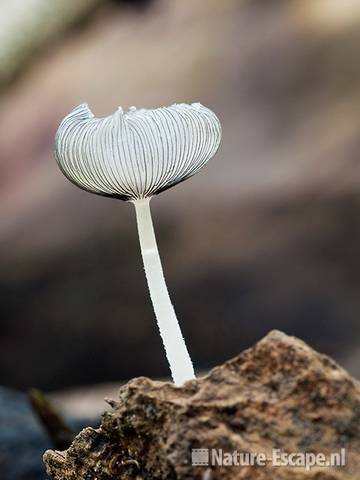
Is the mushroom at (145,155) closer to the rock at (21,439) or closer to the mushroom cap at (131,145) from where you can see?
the mushroom cap at (131,145)

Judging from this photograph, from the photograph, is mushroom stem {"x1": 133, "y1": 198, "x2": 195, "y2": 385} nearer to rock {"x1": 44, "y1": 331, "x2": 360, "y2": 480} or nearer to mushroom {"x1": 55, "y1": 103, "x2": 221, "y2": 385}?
mushroom {"x1": 55, "y1": 103, "x2": 221, "y2": 385}

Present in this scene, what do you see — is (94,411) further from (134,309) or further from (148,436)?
(148,436)

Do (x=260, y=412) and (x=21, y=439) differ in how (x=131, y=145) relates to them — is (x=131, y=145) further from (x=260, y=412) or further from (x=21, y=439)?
(x=21, y=439)

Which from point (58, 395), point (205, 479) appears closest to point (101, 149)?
point (205, 479)

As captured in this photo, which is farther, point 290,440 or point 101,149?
point 101,149

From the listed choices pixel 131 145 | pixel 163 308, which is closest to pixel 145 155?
pixel 131 145

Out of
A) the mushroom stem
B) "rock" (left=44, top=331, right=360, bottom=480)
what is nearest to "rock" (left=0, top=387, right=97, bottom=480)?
the mushroom stem

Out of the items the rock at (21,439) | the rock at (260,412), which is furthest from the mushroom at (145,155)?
the rock at (21,439)
